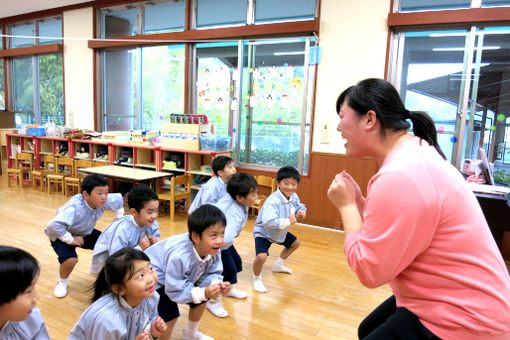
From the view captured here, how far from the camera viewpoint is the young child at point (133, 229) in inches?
89.4

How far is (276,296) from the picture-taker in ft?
8.91

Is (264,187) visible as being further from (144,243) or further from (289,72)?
A: (144,243)

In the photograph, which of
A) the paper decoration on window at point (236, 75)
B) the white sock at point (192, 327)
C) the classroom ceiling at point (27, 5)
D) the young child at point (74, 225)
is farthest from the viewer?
the classroom ceiling at point (27, 5)

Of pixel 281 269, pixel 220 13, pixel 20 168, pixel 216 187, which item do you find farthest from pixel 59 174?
pixel 281 269

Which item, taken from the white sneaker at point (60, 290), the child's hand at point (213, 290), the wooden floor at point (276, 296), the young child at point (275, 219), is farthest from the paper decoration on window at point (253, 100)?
the child's hand at point (213, 290)

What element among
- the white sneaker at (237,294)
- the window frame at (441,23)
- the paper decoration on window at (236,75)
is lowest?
the white sneaker at (237,294)

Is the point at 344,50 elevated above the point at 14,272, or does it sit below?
above

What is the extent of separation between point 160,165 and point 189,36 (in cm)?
199

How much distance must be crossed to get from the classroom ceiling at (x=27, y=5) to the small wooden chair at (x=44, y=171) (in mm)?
2843

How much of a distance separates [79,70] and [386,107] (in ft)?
23.1

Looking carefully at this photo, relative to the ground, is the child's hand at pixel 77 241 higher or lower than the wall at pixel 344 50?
lower

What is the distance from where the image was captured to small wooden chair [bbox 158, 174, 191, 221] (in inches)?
182

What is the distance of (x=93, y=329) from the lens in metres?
1.41

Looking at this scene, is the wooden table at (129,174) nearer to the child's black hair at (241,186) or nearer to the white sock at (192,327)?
the child's black hair at (241,186)
